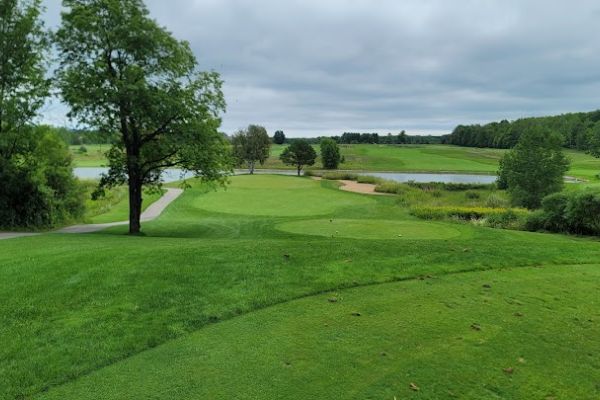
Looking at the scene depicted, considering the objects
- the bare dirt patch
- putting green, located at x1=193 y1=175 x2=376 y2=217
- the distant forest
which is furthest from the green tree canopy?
the distant forest

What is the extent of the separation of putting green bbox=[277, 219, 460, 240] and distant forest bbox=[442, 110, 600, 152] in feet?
283

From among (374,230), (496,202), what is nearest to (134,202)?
(374,230)

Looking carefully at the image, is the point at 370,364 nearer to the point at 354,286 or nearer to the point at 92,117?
the point at 354,286

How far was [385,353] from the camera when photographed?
4.60 m

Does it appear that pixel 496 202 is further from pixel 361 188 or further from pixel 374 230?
pixel 374 230

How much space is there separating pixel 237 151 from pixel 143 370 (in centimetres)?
6929

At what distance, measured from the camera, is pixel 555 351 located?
15.2 ft

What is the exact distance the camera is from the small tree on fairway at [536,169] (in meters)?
33.9

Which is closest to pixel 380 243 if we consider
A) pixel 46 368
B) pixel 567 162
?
pixel 46 368

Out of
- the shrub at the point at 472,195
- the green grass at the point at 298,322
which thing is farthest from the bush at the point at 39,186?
the shrub at the point at 472,195

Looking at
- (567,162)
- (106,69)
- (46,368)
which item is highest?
(106,69)

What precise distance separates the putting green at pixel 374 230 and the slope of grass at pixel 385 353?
733cm

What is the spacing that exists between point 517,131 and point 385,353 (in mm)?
133790

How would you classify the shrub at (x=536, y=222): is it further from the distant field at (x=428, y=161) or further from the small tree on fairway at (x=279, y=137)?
the small tree on fairway at (x=279, y=137)
